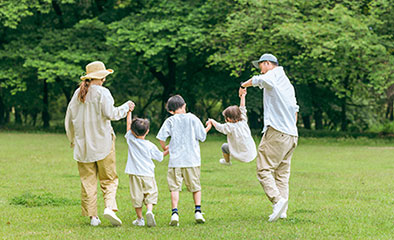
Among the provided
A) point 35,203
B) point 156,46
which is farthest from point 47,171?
point 156,46

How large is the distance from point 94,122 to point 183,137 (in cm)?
119

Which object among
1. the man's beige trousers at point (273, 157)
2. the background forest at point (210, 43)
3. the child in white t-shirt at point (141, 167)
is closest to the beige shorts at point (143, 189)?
the child in white t-shirt at point (141, 167)

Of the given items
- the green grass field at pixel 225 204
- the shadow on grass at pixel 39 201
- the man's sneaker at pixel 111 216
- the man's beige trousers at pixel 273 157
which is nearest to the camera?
the green grass field at pixel 225 204

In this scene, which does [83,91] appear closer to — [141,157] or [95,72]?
[95,72]

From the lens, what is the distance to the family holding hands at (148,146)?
7.60 metres

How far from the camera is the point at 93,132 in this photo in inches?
300

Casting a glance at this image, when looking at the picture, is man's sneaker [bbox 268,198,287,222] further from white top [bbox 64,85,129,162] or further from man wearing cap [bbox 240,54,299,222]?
white top [bbox 64,85,129,162]

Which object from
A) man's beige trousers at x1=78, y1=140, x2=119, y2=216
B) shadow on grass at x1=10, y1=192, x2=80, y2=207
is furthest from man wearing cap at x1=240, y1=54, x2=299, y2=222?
shadow on grass at x1=10, y1=192, x2=80, y2=207

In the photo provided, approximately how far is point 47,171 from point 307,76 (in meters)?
17.7

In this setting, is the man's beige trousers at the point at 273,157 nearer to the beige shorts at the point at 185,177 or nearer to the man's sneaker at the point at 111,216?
the beige shorts at the point at 185,177

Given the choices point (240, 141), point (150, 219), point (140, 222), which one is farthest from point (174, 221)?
point (240, 141)

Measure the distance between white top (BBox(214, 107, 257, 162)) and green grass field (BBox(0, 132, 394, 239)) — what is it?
867 millimetres

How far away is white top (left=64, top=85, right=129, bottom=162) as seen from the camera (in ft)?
24.8

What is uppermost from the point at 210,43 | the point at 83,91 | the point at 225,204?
the point at 210,43
